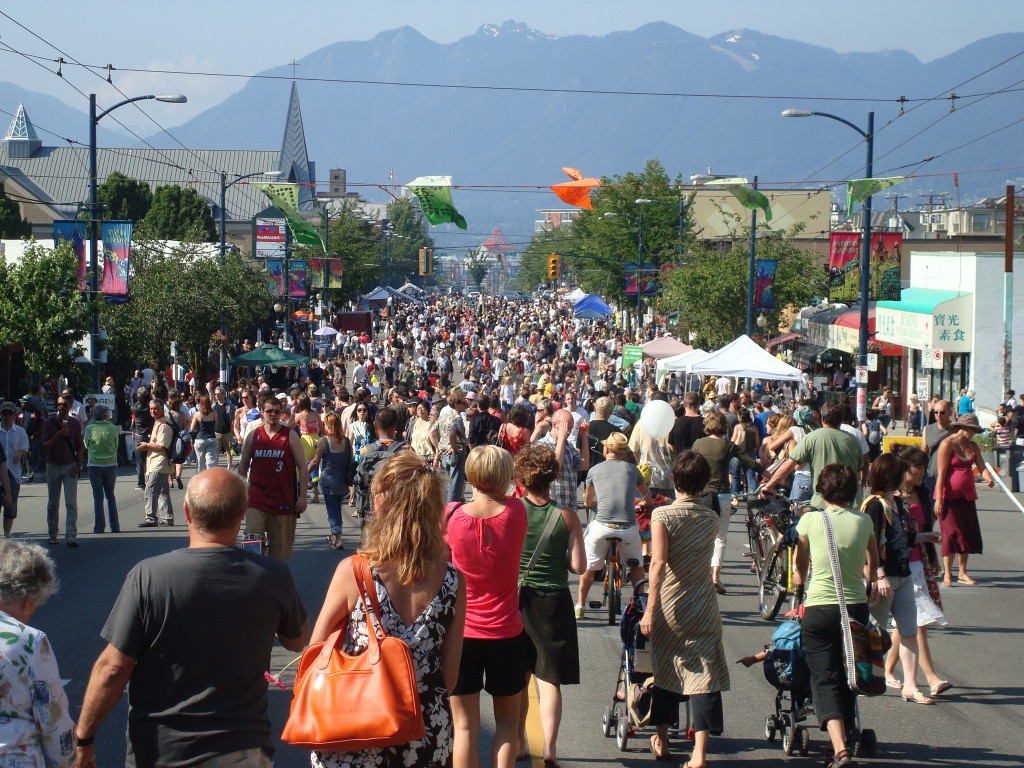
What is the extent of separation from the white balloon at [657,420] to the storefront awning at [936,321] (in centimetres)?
2051

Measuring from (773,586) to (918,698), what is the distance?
3.05 meters

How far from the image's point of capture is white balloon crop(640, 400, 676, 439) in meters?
12.7

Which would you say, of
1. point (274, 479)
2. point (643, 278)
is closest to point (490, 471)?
point (274, 479)

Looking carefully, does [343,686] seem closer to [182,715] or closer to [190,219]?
[182,715]

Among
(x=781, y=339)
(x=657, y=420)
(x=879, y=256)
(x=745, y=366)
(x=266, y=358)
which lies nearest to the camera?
(x=657, y=420)

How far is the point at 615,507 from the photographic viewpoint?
30.6 feet

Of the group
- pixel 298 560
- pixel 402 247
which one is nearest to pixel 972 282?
pixel 298 560

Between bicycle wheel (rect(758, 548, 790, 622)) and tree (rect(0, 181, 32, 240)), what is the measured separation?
196 feet

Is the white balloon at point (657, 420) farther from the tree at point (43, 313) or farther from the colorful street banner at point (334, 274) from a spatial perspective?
the colorful street banner at point (334, 274)

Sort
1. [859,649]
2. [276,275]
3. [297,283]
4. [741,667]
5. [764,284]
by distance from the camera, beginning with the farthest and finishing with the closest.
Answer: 1. [297,283]
2. [276,275]
3. [764,284]
4. [741,667]
5. [859,649]

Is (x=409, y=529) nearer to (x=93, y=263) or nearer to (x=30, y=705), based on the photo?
(x=30, y=705)

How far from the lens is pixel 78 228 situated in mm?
25312

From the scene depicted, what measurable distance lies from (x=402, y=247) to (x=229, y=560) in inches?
5321

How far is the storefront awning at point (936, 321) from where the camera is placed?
31.2 metres
